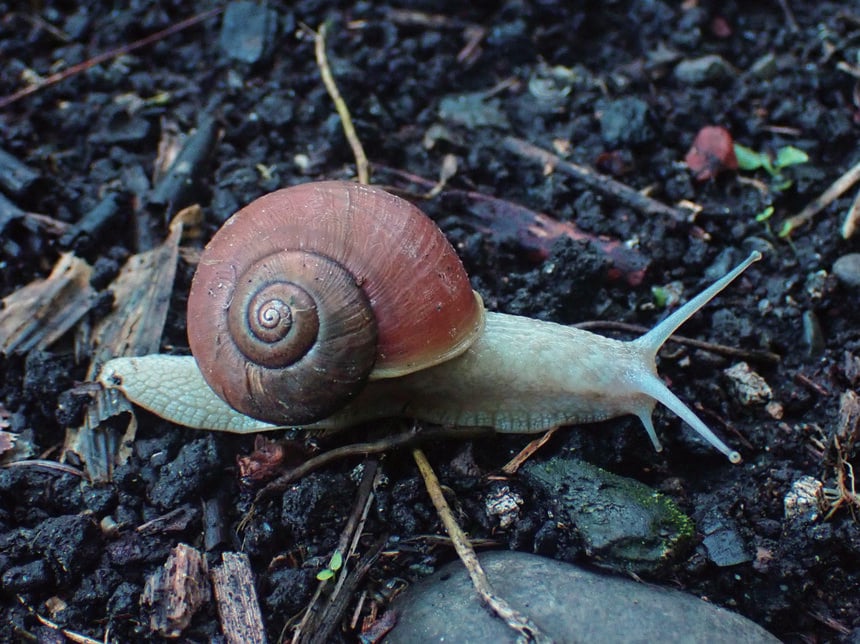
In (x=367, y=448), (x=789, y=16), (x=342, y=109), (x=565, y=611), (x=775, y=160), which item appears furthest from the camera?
(x=789, y=16)

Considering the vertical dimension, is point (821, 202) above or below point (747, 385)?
above

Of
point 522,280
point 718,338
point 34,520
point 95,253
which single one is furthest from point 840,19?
point 34,520

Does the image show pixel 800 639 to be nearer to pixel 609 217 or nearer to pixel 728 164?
pixel 609 217

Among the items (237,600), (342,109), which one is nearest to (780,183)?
(342,109)

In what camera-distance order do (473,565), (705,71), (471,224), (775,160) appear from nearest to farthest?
(473,565), (471,224), (775,160), (705,71)

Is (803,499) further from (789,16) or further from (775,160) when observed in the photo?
(789,16)

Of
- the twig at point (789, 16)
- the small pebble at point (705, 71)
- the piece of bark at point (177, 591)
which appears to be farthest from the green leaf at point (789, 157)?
the piece of bark at point (177, 591)

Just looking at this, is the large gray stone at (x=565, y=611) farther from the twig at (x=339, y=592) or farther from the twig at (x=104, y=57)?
the twig at (x=104, y=57)
